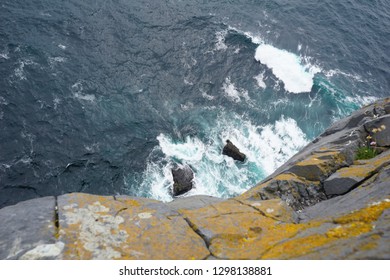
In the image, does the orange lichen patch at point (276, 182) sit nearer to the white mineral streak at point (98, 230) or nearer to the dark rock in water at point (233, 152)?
the white mineral streak at point (98, 230)

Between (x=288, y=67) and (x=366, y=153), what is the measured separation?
105 ft

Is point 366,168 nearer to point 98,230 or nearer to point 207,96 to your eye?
point 98,230

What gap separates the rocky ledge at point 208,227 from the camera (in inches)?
326

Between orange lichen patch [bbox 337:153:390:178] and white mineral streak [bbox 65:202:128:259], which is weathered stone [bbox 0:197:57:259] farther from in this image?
orange lichen patch [bbox 337:153:390:178]

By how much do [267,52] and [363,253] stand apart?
1719 inches

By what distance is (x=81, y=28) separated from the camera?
44719mm

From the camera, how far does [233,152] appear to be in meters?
34.8

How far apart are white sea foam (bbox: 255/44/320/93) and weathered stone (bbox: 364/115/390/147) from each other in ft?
87.2

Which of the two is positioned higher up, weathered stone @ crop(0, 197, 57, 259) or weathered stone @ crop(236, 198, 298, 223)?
A: weathered stone @ crop(0, 197, 57, 259)

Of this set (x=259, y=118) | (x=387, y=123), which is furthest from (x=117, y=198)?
(x=259, y=118)

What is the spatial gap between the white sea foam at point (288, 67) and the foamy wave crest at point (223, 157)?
7.81 metres

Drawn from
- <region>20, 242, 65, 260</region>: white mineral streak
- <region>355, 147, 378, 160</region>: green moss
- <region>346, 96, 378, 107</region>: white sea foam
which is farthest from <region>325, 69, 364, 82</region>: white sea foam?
<region>20, 242, 65, 260</region>: white mineral streak

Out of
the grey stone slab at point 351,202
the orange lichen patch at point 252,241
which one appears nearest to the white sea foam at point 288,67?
the grey stone slab at point 351,202

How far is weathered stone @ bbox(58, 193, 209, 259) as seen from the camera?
9.05 meters
